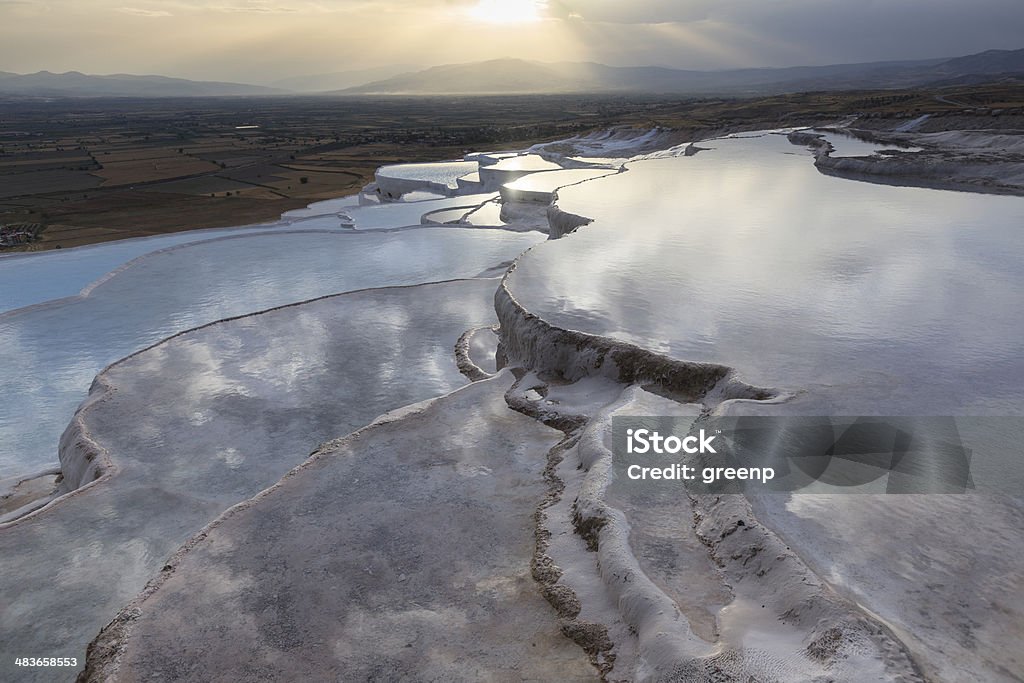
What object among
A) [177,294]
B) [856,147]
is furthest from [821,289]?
[856,147]

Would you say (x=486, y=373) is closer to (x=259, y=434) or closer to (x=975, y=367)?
(x=259, y=434)

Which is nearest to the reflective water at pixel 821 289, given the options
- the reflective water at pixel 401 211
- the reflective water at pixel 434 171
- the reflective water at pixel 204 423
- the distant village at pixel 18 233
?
the reflective water at pixel 204 423

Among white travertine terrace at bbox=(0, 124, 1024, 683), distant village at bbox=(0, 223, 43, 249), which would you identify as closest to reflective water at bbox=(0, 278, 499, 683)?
white travertine terrace at bbox=(0, 124, 1024, 683)

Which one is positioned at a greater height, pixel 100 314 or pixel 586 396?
pixel 586 396

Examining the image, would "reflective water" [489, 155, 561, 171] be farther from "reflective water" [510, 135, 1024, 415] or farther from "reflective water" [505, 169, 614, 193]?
"reflective water" [510, 135, 1024, 415]

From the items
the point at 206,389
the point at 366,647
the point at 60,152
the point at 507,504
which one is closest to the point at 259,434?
the point at 206,389

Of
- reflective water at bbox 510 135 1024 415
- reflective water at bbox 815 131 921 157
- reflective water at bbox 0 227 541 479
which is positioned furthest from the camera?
reflective water at bbox 815 131 921 157

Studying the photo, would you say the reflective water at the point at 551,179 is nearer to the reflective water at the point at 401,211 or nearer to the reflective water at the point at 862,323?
the reflective water at the point at 401,211
